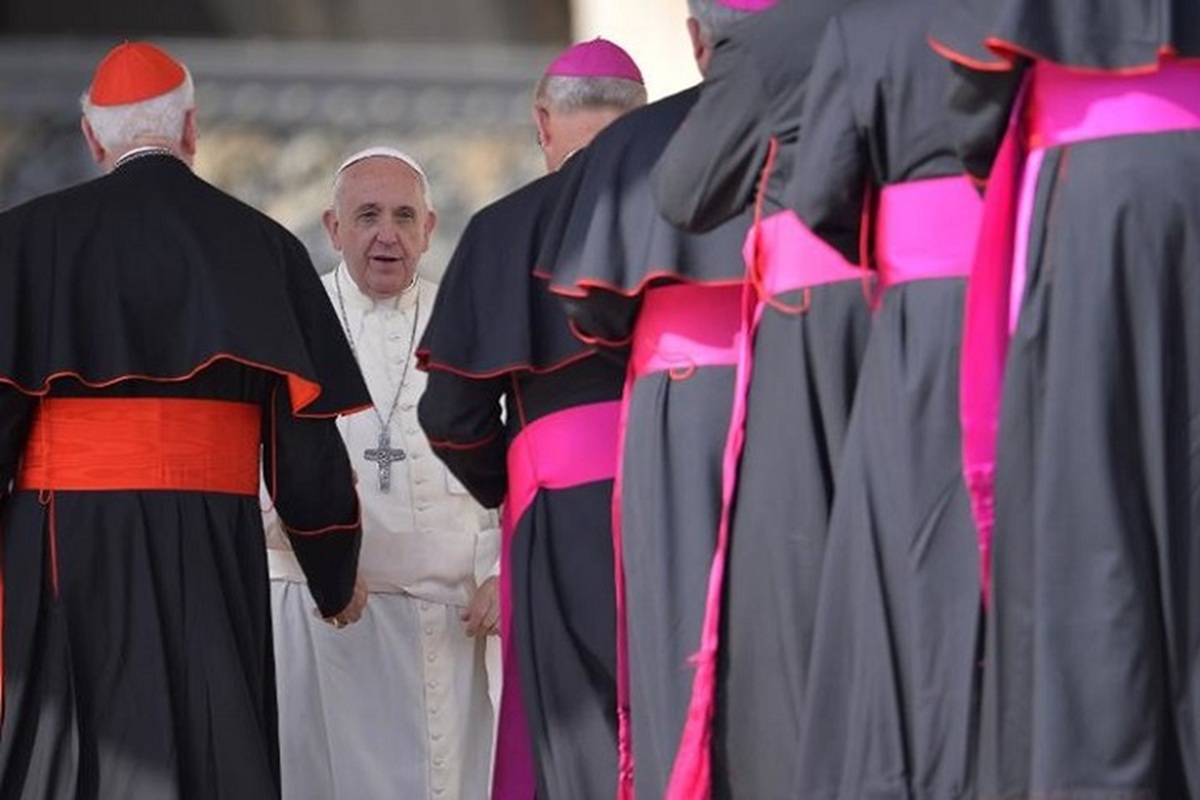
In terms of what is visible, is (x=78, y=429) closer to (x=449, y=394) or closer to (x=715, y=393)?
(x=449, y=394)

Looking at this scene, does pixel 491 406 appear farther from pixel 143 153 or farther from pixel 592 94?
pixel 143 153

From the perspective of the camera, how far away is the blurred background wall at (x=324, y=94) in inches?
447

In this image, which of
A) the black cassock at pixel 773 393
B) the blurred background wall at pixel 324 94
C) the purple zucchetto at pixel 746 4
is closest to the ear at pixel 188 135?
the purple zucchetto at pixel 746 4

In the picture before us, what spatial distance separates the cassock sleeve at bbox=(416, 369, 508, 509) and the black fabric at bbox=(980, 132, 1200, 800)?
2316 millimetres

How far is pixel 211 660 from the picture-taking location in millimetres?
7051

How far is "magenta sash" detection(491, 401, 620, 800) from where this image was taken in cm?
700

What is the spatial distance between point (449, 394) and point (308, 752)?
139 cm

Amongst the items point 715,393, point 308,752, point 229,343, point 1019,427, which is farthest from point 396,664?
point 1019,427

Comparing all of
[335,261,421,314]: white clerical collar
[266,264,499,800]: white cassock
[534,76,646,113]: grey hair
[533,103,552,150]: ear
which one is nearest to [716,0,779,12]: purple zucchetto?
[534,76,646,113]: grey hair

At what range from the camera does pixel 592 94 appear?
24.1 ft

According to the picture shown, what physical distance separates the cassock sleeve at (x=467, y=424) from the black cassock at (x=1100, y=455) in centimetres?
230

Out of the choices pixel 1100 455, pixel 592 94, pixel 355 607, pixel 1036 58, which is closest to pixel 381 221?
pixel 355 607

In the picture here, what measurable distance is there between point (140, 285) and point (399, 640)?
1.59 metres

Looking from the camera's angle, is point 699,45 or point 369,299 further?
point 369,299
